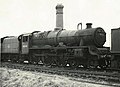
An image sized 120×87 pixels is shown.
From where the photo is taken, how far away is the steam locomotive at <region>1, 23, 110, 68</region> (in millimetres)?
17781

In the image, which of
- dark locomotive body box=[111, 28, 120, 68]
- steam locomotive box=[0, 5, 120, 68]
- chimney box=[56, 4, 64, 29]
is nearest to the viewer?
dark locomotive body box=[111, 28, 120, 68]

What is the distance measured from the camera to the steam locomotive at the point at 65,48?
1778cm

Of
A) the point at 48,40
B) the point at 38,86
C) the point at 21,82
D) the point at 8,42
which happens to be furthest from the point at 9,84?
the point at 8,42

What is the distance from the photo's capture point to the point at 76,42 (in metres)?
19.5

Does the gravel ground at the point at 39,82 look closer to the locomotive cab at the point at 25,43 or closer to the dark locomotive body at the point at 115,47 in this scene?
the dark locomotive body at the point at 115,47

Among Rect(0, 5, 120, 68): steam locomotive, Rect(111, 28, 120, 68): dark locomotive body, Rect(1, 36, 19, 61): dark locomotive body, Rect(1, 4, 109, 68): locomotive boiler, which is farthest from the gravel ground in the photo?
Rect(1, 36, 19, 61): dark locomotive body

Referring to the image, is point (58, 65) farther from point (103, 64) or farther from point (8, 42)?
point (8, 42)

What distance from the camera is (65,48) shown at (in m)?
19.4

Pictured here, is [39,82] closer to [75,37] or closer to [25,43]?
[75,37]

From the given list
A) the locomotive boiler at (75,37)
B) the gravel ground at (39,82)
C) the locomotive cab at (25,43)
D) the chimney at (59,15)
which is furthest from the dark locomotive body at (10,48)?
the chimney at (59,15)

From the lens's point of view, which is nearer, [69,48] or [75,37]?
[69,48]

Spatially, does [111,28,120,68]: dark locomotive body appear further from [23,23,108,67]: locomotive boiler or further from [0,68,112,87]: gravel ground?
[0,68,112,87]: gravel ground

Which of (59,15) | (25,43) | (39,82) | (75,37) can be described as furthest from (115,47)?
(59,15)

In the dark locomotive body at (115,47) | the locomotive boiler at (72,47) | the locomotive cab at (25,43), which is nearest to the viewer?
the dark locomotive body at (115,47)
